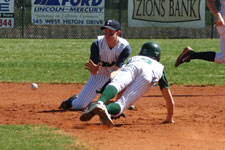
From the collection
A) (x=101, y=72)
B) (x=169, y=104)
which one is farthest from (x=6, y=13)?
(x=169, y=104)

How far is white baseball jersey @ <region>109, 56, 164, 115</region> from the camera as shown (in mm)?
6340

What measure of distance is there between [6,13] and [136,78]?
16.7 meters

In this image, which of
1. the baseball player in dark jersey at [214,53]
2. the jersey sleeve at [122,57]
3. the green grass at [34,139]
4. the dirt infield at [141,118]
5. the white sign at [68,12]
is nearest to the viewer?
the green grass at [34,139]

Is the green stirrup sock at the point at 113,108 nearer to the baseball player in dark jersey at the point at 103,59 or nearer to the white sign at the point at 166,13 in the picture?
the baseball player in dark jersey at the point at 103,59

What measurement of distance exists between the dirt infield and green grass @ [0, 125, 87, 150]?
0.75 feet

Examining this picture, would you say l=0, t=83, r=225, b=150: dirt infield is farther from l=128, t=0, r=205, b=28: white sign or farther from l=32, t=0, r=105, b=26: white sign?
l=128, t=0, r=205, b=28: white sign

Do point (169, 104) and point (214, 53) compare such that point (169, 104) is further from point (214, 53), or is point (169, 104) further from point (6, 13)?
point (6, 13)

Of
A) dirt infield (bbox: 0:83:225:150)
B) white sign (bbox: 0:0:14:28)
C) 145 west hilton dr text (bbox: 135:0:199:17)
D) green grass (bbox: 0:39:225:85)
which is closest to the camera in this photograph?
dirt infield (bbox: 0:83:225:150)

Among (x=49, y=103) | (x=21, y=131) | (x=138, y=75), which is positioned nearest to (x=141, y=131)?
(x=138, y=75)

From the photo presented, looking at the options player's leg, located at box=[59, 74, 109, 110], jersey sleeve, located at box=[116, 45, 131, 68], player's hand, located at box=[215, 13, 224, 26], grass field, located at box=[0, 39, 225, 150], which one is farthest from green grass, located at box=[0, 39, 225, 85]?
jersey sleeve, located at box=[116, 45, 131, 68]

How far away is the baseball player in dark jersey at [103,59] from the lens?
7.94 meters

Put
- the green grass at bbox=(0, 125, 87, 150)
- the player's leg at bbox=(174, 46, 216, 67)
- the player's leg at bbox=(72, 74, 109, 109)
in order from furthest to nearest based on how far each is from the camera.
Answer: the player's leg at bbox=(174, 46, 216, 67) < the player's leg at bbox=(72, 74, 109, 109) < the green grass at bbox=(0, 125, 87, 150)

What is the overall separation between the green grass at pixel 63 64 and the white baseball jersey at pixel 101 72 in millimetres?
3229

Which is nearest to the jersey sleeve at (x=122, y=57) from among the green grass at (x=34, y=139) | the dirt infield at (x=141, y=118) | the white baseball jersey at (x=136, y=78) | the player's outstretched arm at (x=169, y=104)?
the dirt infield at (x=141, y=118)
